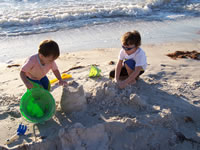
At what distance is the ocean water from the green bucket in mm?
2625

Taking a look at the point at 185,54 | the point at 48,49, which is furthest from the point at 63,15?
the point at 48,49

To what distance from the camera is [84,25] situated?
25.1 feet

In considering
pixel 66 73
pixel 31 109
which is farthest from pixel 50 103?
pixel 66 73

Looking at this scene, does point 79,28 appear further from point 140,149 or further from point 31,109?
point 140,149

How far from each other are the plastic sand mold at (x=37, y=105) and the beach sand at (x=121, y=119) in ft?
0.35

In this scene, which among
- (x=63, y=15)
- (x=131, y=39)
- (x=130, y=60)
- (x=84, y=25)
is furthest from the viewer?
(x=63, y=15)

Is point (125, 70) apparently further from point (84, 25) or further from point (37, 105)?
point (84, 25)

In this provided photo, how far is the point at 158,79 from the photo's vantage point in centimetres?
371

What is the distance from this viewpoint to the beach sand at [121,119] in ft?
7.70

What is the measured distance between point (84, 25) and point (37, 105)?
5.32 meters

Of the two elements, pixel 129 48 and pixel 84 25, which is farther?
pixel 84 25

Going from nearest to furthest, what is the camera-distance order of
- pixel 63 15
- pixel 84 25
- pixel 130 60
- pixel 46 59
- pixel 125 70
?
pixel 46 59 < pixel 130 60 < pixel 125 70 < pixel 84 25 < pixel 63 15

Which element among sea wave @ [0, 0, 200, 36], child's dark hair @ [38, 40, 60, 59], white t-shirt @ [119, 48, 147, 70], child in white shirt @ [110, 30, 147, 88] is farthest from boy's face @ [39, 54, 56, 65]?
sea wave @ [0, 0, 200, 36]

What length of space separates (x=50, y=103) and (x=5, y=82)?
1631 mm
